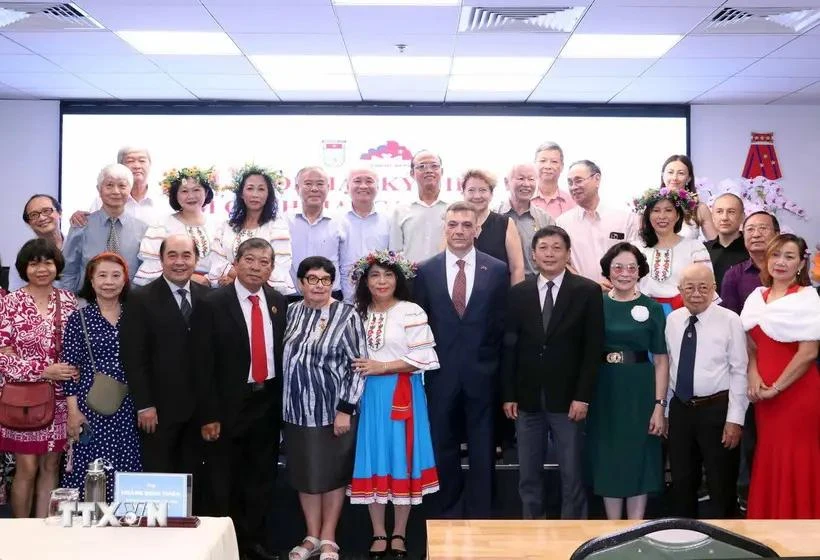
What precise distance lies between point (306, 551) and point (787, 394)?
247 cm

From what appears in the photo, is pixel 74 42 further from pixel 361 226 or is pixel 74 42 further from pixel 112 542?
pixel 112 542

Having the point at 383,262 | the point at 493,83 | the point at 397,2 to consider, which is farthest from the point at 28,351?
the point at 493,83

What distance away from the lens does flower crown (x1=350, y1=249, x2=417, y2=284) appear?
4.40 meters

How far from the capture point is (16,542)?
2.35m

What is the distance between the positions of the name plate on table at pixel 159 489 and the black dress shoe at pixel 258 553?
1.93 metres

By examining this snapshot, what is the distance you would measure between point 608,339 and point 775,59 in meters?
4.18

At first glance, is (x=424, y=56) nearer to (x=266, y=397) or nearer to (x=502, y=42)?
(x=502, y=42)

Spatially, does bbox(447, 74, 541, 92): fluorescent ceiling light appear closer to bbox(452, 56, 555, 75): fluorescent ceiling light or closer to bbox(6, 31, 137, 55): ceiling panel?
bbox(452, 56, 555, 75): fluorescent ceiling light

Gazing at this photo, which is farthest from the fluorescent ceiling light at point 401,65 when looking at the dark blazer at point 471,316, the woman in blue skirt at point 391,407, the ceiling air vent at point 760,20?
the woman in blue skirt at point 391,407

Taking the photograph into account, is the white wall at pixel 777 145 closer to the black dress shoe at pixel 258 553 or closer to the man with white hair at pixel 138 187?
the man with white hair at pixel 138 187

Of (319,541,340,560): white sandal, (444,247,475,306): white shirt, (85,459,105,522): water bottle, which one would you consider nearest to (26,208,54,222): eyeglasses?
(444,247,475,306): white shirt

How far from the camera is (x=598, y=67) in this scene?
7582 millimetres

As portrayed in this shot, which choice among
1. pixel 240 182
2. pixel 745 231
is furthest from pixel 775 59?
pixel 240 182

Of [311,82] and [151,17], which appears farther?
[311,82]
